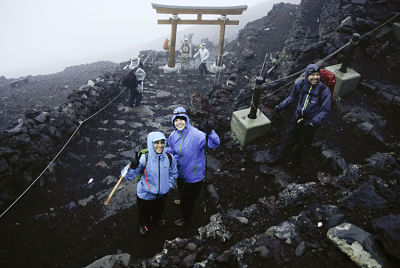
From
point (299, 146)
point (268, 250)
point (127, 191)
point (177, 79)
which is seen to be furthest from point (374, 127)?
point (177, 79)

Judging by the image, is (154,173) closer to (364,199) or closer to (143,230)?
(143,230)

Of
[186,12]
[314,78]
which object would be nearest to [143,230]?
[314,78]

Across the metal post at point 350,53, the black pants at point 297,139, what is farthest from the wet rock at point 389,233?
the metal post at point 350,53

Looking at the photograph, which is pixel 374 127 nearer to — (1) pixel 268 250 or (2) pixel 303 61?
(2) pixel 303 61

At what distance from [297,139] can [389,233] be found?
2422 mm

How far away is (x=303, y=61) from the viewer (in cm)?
724

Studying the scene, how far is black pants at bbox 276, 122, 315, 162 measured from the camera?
15.1 feet

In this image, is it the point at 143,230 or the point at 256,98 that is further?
the point at 256,98

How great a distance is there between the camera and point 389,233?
2.70m

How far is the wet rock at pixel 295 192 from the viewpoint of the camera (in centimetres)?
413

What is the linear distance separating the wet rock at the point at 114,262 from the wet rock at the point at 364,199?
348cm

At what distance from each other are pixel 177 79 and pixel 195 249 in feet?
37.5

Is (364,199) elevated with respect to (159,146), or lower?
lower

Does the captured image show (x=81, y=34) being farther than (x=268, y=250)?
Yes
